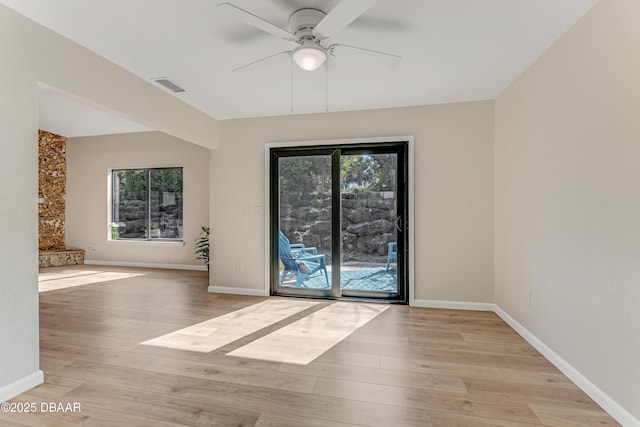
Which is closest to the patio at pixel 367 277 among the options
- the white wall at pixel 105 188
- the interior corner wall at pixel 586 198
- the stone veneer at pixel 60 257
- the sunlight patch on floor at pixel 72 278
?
the interior corner wall at pixel 586 198

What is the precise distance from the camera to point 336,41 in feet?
7.91

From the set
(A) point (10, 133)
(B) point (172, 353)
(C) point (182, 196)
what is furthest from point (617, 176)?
(C) point (182, 196)

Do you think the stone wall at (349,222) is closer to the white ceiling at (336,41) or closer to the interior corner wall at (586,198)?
the white ceiling at (336,41)

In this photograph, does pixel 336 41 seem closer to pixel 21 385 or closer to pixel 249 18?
pixel 249 18

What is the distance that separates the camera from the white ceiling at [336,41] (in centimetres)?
201

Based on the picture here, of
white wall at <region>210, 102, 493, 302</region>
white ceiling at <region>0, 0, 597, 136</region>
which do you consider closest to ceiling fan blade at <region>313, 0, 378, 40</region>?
white ceiling at <region>0, 0, 597, 136</region>

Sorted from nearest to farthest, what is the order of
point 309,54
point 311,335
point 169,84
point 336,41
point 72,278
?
point 309,54
point 336,41
point 311,335
point 169,84
point 72,278

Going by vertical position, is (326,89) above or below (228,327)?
above

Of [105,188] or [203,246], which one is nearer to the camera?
[203,246]

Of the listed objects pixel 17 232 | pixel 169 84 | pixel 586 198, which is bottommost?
pixel 17 232

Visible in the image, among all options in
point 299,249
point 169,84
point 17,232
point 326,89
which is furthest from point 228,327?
point 326,89

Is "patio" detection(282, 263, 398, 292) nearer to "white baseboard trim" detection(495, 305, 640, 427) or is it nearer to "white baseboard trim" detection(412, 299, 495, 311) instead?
"white baseboard trim" detection(412, 299, 495, 311)

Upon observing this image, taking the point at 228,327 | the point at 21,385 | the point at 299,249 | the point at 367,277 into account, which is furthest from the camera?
the point at 299,249

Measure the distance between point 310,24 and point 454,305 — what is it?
3.45 metres
